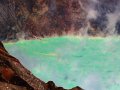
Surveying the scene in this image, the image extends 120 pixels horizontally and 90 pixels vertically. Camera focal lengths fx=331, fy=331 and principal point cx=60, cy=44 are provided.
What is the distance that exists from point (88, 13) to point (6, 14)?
7.85 metres

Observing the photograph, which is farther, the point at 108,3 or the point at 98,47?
the point at 108,3

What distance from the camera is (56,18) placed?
105ft

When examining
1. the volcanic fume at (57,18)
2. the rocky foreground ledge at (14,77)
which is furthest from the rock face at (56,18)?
the rocky foreground ledge at (14,77)

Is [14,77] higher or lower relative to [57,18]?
higher

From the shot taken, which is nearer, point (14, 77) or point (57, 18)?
point (14, 77)

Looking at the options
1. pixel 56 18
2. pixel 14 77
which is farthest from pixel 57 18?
pixel 14 77

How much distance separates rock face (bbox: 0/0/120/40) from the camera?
99.7 feet

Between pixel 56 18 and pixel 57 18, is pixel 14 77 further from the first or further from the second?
pixel 57 18

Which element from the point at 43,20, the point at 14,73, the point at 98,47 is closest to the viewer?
the point at 14,73

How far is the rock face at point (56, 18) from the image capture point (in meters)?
30.4

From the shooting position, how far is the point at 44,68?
970 inches

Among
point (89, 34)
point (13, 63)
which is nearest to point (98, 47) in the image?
point (89, 34)

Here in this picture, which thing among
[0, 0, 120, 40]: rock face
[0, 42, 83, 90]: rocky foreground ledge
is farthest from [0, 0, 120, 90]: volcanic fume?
[0, 42, 83, 90]: rocky foreground ledge

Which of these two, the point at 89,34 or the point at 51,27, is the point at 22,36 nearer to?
the point at 51,27
